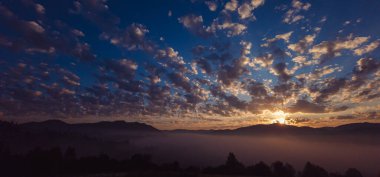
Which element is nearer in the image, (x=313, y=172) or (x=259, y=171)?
(x=259, y=171)

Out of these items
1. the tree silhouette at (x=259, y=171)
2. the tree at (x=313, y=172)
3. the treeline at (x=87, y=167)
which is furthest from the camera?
the tree at (x=313, y=172)

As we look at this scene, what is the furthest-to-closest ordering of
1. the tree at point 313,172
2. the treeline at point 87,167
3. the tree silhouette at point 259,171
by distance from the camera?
the tree at point 313,172, the tree silhouette at point 259,171, the treeline at point 87,167

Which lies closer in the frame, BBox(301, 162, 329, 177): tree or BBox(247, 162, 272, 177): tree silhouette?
BBox(247, 162, 272, 177): tree silhouette

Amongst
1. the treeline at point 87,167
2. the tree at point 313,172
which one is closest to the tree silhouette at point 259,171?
the treeline at point 87,167

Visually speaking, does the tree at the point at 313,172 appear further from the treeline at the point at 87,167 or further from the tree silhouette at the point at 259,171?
the tree silhouette at the point at 259,171

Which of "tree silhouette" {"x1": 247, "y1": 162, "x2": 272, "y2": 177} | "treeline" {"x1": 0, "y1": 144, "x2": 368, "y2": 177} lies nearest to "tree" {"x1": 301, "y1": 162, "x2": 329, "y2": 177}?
"treeline" {"x1": 0, "y1": 144, "x2": 368, "y2": 177}

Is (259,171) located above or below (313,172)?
above

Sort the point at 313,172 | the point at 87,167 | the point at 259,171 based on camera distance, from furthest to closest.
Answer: the point at 313,172 < the point at 259,171 < the point at 87,167

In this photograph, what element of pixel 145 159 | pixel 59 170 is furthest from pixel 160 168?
pixel 59 170

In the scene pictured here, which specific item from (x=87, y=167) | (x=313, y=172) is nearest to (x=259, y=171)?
(x=313, y=172)

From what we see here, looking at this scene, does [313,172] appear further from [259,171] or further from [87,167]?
[87,167]

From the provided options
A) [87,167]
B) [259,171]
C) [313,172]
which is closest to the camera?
[87,167]

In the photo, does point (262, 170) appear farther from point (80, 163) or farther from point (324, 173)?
point (80, 163)

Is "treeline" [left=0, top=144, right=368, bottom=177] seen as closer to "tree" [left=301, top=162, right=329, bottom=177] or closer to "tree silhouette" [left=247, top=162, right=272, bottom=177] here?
"tree silhouette" [left=247, top=162, right=272, bottom=177]
